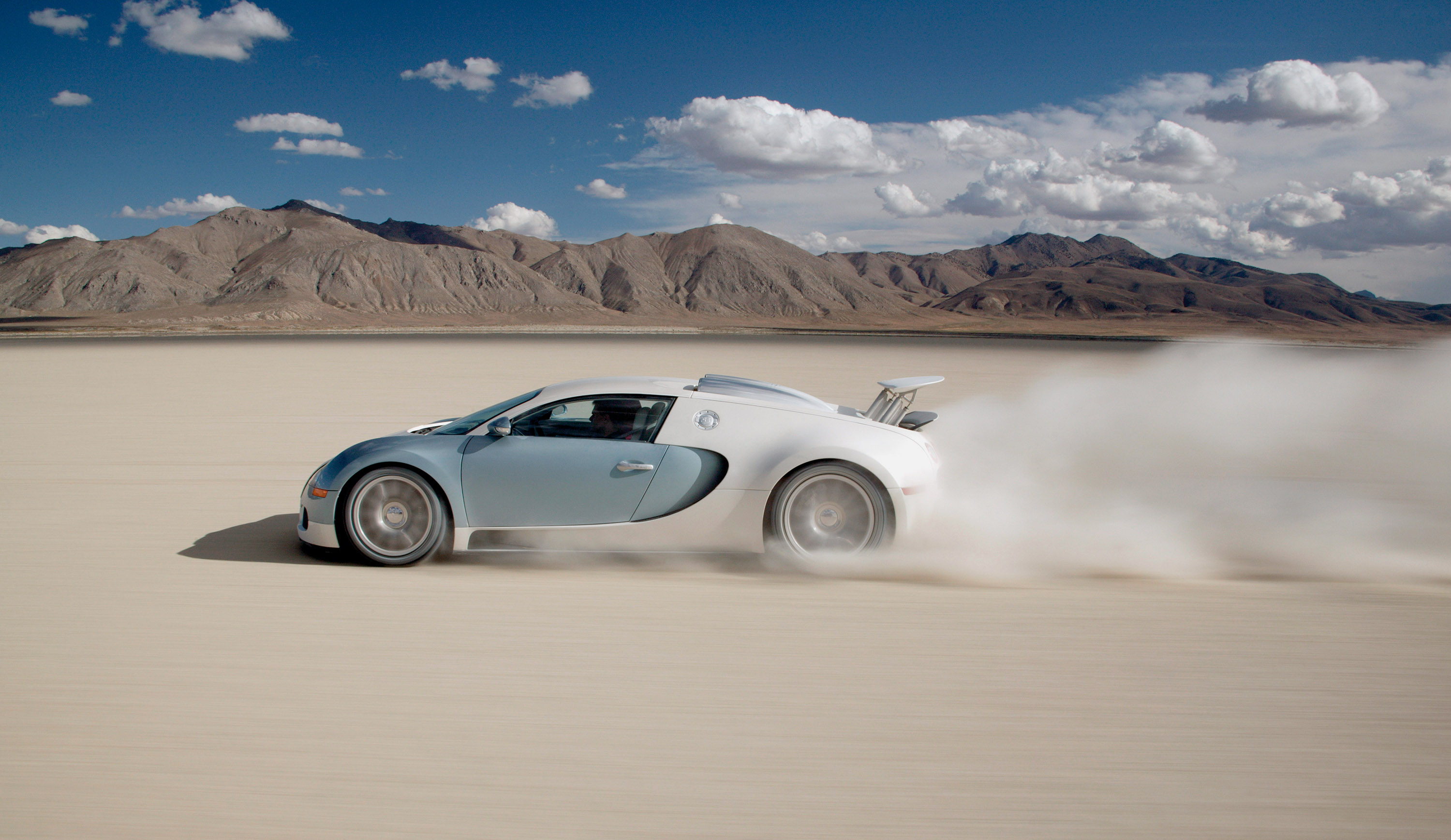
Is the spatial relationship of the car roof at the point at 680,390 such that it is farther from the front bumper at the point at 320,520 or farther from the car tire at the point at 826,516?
the front bumper at the point at 320,520

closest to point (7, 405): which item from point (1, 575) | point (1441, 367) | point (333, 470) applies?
point (1, 575)

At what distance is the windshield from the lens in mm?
5219

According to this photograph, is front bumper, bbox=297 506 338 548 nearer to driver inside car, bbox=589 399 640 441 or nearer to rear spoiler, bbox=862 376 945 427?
driver inside car, bbox=589 399 640 441

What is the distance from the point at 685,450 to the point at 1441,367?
646 inches

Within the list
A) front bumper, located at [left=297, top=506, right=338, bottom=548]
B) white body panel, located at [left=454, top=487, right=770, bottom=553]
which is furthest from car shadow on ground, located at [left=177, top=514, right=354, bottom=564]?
white body panel, located at [left=454, top=487, right=770, bottom=553]

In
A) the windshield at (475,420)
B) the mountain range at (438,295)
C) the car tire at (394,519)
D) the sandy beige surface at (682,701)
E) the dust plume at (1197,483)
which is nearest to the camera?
the sandy beige surface at (682,701)

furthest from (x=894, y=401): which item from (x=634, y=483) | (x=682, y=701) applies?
(x=682, y=701)

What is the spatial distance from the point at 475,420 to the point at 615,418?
850mm

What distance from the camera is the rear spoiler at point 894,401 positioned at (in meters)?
5.56

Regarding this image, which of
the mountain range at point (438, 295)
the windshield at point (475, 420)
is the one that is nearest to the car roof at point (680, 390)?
the windshield at point (475, 420)

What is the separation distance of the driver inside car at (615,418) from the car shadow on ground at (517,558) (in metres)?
0.69

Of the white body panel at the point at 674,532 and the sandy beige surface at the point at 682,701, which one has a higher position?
the white body panel at the point at 674,532

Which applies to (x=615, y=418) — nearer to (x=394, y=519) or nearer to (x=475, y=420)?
(x=475, y=420)

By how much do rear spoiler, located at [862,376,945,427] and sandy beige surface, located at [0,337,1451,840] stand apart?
1115 mm
